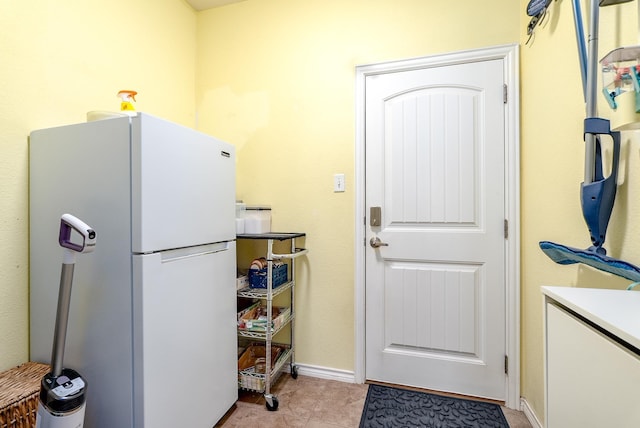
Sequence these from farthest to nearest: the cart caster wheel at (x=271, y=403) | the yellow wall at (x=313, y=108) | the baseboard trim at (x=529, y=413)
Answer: the yellow wall at (x=313, y=108) → the cart caster wheel at (x=271, y=403) → the baseboard trim at (x=529, y=413)

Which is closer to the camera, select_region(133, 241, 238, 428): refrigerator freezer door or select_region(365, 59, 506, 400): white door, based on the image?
select_region(133, 241, 238, 428): refrigerator freezer door

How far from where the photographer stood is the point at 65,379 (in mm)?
988

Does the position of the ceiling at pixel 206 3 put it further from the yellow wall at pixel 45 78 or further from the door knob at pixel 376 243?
the door knob at pixel 376 243

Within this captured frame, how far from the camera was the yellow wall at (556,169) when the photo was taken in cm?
94

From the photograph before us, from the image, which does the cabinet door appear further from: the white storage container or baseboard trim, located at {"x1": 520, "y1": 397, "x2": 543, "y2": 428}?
the white storage container

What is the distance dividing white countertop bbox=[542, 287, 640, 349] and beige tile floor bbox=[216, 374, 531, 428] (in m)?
1.24

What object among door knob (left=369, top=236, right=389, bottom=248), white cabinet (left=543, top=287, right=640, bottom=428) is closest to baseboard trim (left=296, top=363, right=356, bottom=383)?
door knob (left=369, top=236, right=389, bottom=248)

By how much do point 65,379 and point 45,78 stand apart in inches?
50.6

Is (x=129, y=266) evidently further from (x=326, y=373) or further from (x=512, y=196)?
(x=512, y=196)

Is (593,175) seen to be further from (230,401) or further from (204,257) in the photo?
(230,401)

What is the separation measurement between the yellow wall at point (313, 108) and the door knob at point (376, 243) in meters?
0.13

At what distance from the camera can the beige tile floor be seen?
1588mm

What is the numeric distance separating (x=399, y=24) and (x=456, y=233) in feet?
4.43

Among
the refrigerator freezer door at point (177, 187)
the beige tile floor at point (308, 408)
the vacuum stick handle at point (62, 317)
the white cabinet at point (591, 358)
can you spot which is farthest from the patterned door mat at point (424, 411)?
the vacuum stick handle at point (62, 317)
